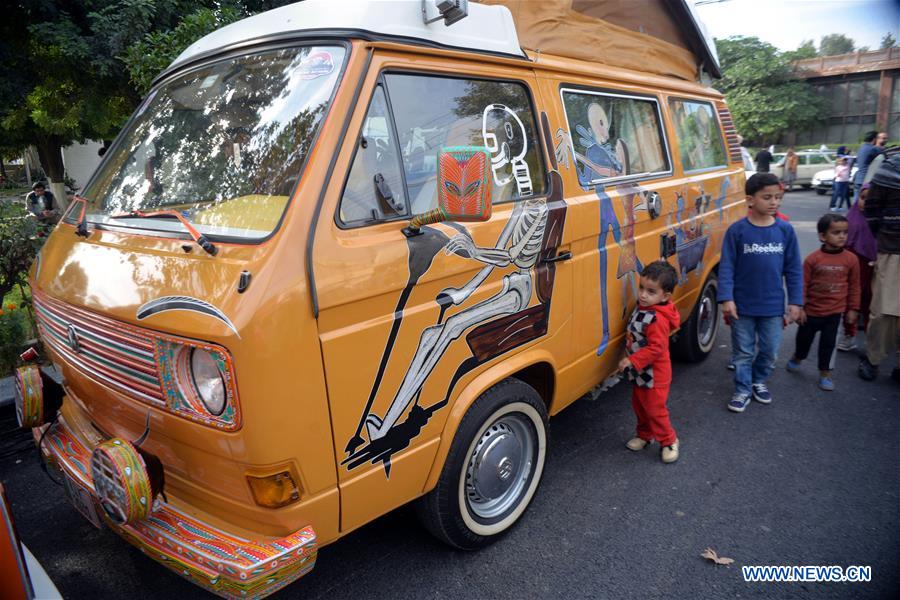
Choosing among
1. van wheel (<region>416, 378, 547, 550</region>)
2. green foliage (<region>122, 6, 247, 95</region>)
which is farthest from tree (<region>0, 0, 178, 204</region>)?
van wheel (<region>416, 378, 547, 550</region>)

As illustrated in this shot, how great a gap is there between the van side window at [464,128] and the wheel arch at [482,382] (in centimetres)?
76

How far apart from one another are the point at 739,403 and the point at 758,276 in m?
0.95

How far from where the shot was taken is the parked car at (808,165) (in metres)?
21.1

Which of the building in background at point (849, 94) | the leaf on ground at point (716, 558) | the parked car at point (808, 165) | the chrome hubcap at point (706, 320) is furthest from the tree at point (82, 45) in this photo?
the building in background at point (849, 94)

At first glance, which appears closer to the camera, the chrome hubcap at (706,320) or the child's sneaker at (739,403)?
the child's sneaker at (739,403)

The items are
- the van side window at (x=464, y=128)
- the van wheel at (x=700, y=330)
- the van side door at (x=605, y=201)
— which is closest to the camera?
the van side window at (x=464, y=128)

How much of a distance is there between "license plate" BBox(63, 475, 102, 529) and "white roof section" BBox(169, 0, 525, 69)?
1.95 meters

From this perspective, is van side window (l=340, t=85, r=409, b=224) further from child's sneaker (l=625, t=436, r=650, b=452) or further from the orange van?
child's sneaker (l=625, t=436, r=650, b=452)

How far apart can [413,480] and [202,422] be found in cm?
87

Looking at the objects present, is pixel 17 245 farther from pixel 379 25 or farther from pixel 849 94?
pixel 849 94

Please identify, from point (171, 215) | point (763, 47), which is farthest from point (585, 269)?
point (763, 47)

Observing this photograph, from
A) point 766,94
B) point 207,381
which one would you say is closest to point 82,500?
point 207,381

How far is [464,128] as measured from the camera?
2.49m

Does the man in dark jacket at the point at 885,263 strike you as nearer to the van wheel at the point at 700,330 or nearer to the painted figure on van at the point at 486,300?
the van wheel at the point at 700,330
